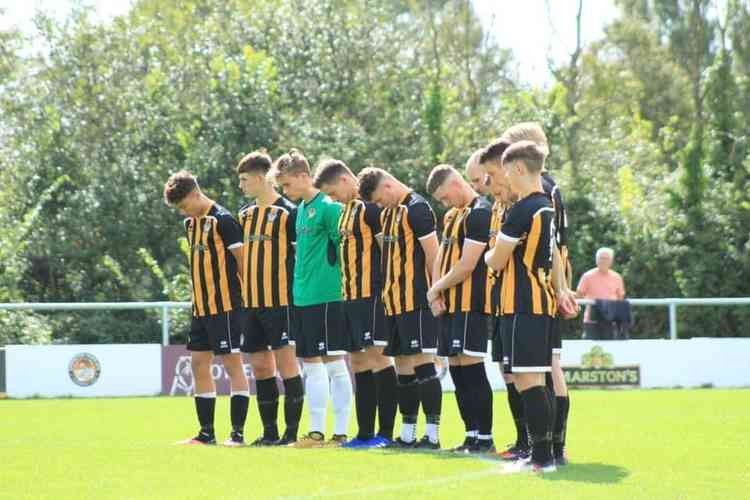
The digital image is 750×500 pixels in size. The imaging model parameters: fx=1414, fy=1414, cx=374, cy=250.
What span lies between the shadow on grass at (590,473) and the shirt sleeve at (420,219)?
209 cm

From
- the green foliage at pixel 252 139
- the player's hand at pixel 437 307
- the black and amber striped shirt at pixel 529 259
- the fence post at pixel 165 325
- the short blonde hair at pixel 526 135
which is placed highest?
the green foliage at pixel 252 139

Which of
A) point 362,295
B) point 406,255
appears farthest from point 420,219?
point 362,295

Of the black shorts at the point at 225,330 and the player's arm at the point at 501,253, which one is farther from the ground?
the player's arm at the point at 501,253

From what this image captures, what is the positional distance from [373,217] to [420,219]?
18.0 inches

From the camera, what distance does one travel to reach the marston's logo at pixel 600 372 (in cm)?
1911

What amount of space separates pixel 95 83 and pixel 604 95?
74.8ft

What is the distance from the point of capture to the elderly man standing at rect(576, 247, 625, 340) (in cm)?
1958

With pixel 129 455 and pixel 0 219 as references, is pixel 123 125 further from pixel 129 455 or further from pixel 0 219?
pixel 129 455

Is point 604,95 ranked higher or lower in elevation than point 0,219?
higher

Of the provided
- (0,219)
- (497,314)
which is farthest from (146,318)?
(497,314)

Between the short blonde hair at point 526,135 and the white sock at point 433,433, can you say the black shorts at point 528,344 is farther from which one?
the white sock at point 433,433

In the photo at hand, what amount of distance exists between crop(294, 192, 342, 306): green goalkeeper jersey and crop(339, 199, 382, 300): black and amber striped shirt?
0.42ft

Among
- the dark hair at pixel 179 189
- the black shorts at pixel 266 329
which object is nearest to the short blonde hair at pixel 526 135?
the black shorts at pixel 266 329

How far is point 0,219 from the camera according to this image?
1000 inches
